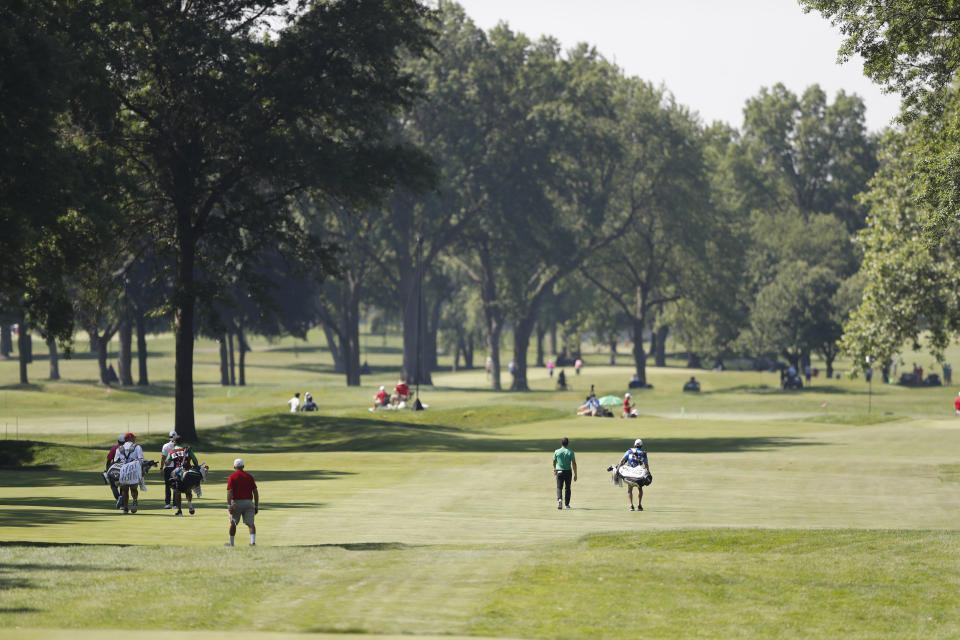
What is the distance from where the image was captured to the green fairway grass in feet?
61.7

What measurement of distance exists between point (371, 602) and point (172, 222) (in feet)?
122

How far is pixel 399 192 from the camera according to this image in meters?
96.6

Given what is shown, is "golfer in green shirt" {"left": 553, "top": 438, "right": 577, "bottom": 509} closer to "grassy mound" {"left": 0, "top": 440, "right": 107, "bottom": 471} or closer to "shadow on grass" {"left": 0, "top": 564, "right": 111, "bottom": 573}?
"shadow on grass" {"left": 0, "top": 564, "right": 111, "bottom": 573}

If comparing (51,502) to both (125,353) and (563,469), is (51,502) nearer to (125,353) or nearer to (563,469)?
(563,469)

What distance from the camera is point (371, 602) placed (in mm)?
19391

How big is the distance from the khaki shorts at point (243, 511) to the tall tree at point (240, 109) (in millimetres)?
27237

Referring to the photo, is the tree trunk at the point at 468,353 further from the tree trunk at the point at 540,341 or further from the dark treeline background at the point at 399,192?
the tree trunk at the point at 540,341

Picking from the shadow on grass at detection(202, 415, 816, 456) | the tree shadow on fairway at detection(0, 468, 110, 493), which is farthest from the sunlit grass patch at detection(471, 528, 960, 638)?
the shadow on grass at detection(202, 415, 816, 456)

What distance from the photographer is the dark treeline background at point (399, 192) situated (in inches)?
1871

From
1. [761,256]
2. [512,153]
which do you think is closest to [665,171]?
[512,153]

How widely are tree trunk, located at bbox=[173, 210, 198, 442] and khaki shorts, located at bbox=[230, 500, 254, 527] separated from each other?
27.7m

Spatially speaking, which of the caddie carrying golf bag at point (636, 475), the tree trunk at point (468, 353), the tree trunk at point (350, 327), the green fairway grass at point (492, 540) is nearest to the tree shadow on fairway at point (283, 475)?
the green fairway grass at point (492, 540)

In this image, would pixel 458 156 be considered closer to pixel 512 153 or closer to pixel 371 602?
pixel 512 153

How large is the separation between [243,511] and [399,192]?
239ft
